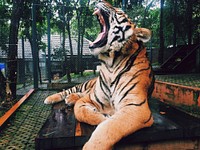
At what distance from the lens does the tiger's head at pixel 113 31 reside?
195 centimetres

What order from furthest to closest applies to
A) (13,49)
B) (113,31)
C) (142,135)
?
(13,49) → (113,31) → (142,135)

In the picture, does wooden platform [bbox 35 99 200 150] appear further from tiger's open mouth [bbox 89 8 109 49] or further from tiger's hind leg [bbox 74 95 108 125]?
tiger's open mouth [bbox 89 8 109 49]

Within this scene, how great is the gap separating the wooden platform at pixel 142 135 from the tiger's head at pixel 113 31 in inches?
28.4

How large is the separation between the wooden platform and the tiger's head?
0.72 meters

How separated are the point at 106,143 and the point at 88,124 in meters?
0.48

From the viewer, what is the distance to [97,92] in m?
2.26

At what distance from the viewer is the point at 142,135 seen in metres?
1.80

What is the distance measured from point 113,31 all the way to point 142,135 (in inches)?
36.1

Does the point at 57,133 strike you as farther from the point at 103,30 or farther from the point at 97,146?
the point at 103,30

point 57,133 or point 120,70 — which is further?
point 120,70

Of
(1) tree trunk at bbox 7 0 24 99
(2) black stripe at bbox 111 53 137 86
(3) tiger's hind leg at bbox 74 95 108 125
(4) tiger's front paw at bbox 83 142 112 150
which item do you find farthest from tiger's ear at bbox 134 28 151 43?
(1) tree trunk at bbox 7 0 24 99

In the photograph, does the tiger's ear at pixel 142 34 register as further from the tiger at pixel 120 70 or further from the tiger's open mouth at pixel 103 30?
the tiger's open mouth at pixel 103 30

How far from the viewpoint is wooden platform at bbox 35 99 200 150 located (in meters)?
1.74

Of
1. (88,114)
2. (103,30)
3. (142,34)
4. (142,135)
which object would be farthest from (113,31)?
(142,135)
